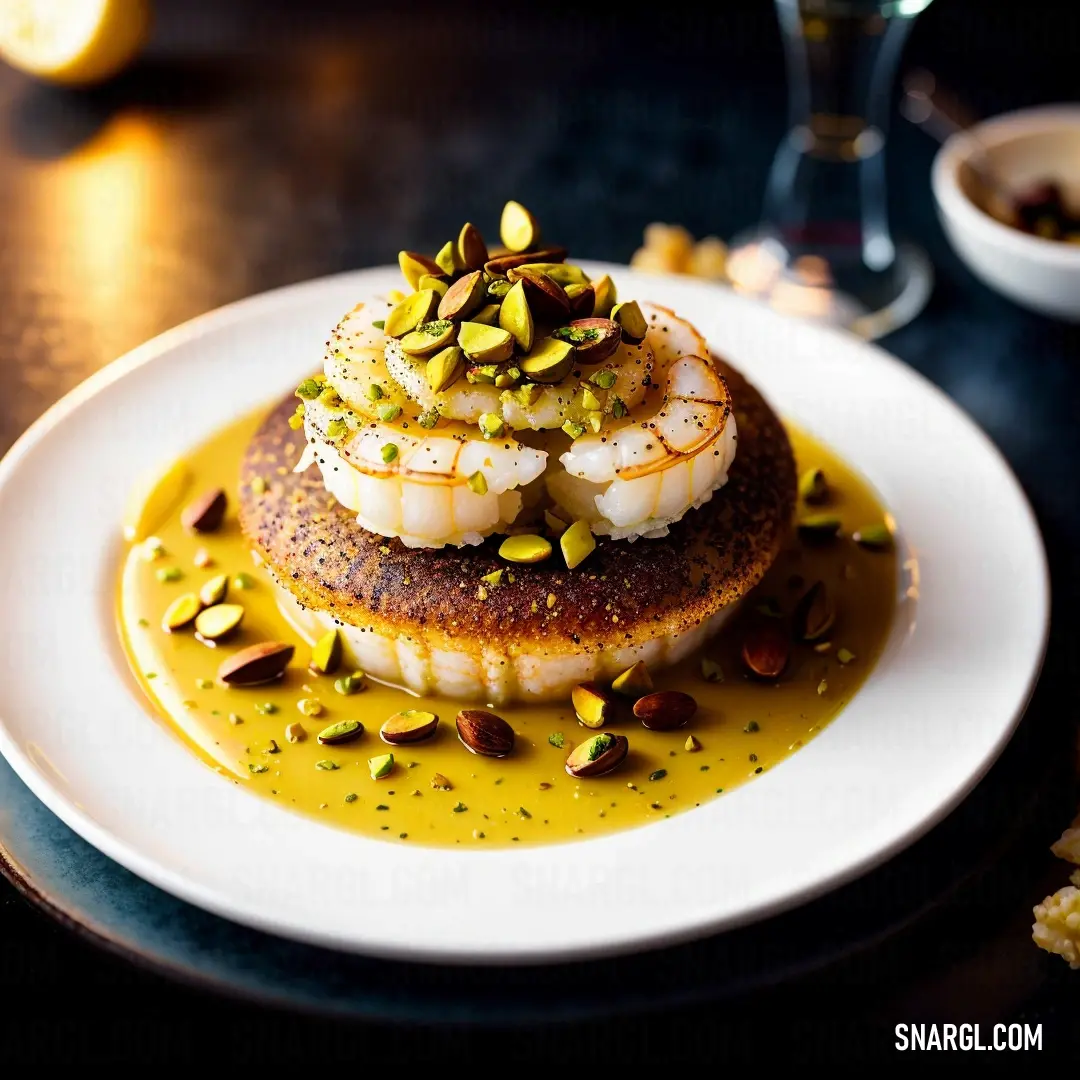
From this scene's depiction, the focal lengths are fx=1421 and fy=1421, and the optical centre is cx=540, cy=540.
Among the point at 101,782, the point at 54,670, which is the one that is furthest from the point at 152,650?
the point at 101,782

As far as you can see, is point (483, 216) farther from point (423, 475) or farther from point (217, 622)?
point (423, 475)

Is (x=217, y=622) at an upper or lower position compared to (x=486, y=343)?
lower

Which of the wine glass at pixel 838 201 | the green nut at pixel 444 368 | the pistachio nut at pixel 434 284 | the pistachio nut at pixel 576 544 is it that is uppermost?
the pistachio nut at pixel 434 284

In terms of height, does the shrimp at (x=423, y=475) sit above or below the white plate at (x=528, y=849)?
above

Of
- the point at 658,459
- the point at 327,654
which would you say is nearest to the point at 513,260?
the point at 658,459

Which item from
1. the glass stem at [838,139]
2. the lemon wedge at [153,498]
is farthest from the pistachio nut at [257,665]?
the glass stem at [838,139]

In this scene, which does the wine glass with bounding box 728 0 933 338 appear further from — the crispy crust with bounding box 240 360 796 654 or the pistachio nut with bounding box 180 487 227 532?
the pistachio nut with bounding box 180 487 227 532

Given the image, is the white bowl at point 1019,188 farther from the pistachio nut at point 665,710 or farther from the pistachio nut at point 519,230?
the pistachio nut at point 665,710

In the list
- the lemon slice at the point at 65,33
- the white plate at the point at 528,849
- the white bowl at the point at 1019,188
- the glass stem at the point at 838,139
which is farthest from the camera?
the lemon slice at the point at 65,33
